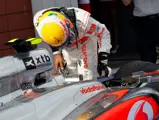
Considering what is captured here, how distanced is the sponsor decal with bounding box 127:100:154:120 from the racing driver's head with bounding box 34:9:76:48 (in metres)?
0.83

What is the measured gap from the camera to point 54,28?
339 centimetres

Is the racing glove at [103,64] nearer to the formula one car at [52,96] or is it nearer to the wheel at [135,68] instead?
the wheel at [135,68]

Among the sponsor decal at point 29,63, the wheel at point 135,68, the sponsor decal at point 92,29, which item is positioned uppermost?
the sponsor decal at point 92,29

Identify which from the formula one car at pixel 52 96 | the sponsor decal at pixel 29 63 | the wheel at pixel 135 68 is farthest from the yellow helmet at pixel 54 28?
the wheel at pixel 135 68

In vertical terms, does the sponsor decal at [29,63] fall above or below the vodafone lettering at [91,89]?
above

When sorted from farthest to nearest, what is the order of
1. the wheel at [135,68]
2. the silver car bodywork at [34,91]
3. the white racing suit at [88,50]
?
the white racing suit at [88,50]
the wheel at [135,68]
the silver car bodywork at [34,91]

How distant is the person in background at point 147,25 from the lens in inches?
213

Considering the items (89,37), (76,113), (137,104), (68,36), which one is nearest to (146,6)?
(89,37)

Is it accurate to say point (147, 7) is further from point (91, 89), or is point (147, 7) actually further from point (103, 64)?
point (91, 89)

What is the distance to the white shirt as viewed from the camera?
5.42 m

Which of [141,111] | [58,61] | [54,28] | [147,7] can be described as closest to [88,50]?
[58,61]

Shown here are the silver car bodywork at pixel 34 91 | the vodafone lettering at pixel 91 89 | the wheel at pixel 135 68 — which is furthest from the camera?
the wheel at pixel 135 68

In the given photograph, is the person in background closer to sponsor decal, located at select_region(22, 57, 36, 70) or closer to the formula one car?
the formula one car

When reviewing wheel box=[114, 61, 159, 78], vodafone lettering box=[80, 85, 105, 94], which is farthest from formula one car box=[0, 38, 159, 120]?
wheel box=[114, 61, 159, 78]
